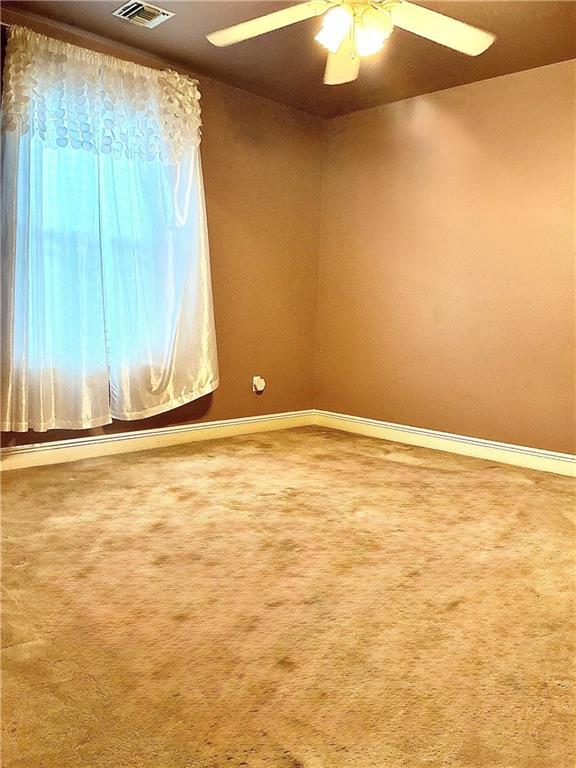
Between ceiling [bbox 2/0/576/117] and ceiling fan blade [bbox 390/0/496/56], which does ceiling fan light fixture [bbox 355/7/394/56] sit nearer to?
ceiling fan blade [bbox 390/0/496/56]

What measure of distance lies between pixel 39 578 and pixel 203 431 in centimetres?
221

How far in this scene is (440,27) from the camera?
2389 mm

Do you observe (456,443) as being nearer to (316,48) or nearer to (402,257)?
(402,257)

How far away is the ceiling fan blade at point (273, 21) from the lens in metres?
2.38

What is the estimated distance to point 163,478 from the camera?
3.24 metres

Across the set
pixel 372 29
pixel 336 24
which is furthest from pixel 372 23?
pixel 336 24

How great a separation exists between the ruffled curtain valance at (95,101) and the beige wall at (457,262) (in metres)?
1.36

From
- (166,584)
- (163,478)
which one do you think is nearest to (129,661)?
(166,584)

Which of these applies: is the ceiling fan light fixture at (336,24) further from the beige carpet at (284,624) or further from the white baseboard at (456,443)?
the white baseboard at (456,443)

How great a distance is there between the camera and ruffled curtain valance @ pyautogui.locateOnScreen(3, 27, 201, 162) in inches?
122

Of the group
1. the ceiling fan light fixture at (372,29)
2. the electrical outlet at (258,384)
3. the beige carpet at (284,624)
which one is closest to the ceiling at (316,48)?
the ceiling fan light fixture at (372,29)

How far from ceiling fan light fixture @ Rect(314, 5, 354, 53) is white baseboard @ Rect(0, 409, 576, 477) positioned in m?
2.36

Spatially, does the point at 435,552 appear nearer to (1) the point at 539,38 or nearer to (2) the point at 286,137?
(1) the point at 539,38

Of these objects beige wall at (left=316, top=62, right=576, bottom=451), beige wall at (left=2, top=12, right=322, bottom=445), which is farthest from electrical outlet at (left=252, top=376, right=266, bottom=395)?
beige wall at (left=316, top=62, right=576, bottom=451)
